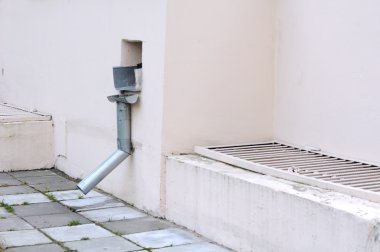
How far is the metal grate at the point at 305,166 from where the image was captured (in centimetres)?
551

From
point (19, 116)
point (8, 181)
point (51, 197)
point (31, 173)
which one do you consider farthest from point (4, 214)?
point (19, 116)

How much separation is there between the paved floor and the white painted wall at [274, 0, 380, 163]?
154 centimetres

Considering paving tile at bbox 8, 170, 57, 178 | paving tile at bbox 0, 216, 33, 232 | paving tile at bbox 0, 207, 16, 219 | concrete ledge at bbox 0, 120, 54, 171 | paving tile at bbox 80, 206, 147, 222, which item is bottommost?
paving tile at bbox 0, 216, 33, 232

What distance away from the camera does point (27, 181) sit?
29.0 ft

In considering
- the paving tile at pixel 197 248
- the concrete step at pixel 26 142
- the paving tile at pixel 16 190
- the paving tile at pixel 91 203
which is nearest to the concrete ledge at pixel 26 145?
the concrete step at pixel 26 142

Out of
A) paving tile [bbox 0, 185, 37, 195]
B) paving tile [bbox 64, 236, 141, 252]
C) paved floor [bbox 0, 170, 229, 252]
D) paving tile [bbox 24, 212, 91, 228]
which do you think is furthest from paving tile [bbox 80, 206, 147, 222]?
paving tile [bbox 0, 185, 37, 195]

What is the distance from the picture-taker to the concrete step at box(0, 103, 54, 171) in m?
9.42

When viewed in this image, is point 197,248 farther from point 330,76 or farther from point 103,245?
point 330,76

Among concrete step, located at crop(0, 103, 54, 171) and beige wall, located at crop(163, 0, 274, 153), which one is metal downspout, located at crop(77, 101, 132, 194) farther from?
concrete step, located at crop(0, 103, 54, 171)

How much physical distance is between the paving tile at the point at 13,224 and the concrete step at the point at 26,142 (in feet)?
8.49

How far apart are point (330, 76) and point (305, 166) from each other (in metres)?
0.94

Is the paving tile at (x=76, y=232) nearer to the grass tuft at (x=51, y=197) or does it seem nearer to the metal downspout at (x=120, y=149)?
the metal downspout at (x=120, y=149)

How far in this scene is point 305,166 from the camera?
6281 millimetres

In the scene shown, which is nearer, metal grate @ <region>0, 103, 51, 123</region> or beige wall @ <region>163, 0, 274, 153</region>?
beige wall @ <region>163, 0, 274, 153</region>
